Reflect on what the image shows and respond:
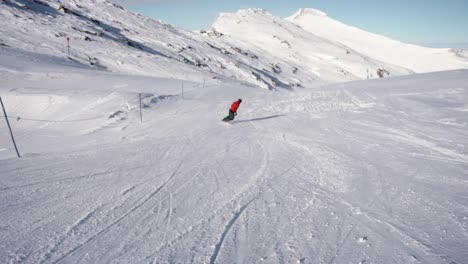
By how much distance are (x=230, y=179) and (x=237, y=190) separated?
0.71 metres

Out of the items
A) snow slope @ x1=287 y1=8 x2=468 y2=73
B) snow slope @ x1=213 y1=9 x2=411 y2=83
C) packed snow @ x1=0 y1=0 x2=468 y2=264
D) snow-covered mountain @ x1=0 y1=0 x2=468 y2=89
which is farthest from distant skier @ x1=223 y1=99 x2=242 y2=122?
snow slope @ x1=287 y1=8 x2=468 y2=73

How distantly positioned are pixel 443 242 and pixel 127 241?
509 cm

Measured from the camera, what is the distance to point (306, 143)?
10953mm

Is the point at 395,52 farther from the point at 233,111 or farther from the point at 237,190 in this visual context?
the point at 237,190

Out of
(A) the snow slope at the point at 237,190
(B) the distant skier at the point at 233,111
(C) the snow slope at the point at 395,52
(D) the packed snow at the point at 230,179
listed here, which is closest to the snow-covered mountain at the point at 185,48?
(C) the snow slope at the point at 395,52

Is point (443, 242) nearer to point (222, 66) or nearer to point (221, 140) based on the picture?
point (221, 140)

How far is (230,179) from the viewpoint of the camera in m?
7.55


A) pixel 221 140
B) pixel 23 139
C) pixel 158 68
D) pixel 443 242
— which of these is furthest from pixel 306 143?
pixel 158 68

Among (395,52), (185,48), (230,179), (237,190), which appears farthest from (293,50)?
(237,190)

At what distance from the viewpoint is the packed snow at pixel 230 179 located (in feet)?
15.8

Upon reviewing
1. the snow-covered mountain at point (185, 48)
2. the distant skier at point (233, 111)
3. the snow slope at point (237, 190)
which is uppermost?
the snow-covered mountain at point (185, 48)

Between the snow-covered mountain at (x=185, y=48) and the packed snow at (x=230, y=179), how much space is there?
21002 mm

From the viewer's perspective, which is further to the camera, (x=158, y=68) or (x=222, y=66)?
(x=222, y=66)

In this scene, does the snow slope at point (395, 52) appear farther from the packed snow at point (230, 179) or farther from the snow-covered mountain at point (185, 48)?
the packed snow at point (230, 179)
